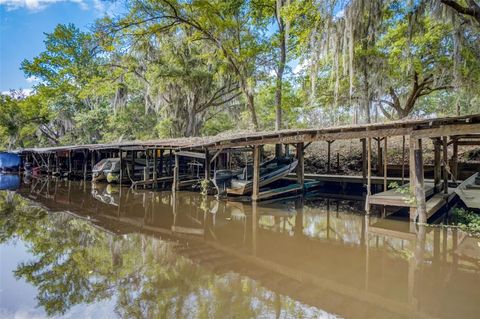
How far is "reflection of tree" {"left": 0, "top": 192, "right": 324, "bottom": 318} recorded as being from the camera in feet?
12.2

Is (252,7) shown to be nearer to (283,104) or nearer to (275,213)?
(283,104)

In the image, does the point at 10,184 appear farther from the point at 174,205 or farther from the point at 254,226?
the point at 254,226

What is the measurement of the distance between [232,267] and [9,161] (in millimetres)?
32266

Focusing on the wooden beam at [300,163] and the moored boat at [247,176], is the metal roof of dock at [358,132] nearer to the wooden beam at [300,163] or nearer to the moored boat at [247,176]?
the moored boat at [247,176]

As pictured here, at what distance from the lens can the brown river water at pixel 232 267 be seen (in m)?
3.75

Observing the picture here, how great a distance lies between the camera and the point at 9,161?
28.5 m

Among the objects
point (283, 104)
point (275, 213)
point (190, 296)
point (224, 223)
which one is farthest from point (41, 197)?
point (283, 104)

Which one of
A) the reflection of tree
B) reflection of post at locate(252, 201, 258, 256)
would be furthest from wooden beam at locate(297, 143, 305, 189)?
the reflection of tree

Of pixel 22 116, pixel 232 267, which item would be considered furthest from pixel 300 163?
pixel 22 116

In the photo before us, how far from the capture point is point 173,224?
26.9 feet

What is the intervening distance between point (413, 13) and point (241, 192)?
29.2ft

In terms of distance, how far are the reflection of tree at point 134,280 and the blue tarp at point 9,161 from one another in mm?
26747

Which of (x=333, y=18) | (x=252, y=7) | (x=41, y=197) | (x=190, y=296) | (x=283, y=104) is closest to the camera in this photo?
(x=190, y=296)

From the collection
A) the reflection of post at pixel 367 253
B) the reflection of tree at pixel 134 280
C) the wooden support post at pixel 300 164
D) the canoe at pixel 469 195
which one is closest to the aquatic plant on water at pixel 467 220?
the canoe at pixel 469 195
